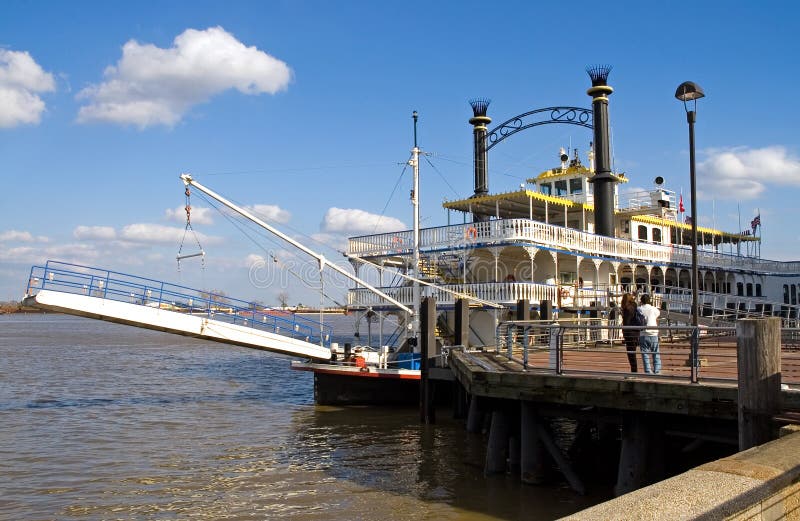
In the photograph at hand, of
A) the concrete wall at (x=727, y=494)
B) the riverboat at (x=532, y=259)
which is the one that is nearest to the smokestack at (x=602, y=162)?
the riverboat at (x=532, y=259)

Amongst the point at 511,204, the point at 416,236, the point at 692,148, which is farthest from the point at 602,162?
the point at 692,148

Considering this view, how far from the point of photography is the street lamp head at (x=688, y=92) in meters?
12.8

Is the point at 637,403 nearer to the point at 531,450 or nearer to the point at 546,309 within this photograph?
the point at 531,450

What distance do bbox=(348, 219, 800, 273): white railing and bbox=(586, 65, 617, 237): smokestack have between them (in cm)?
134

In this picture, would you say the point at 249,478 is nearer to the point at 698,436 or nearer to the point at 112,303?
the point at 112,303

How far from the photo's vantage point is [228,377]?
3303 centimetres

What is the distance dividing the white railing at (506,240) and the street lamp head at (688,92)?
Result: 9.70m

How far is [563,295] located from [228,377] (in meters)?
17.4

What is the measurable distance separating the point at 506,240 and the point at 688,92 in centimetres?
1010

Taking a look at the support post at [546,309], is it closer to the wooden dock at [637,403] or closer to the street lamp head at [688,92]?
the wooden dock at [637,403]

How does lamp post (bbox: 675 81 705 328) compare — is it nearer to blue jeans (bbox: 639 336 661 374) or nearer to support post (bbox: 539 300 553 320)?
blue jeans (bbox: 639 336 661 374)

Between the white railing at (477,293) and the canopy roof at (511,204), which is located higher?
the canopy roof at (511,204)

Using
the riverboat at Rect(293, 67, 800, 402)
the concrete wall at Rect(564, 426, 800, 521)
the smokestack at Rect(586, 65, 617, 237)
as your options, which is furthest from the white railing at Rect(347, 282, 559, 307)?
the concrete wall at Rect(564, 426, 800, 521)

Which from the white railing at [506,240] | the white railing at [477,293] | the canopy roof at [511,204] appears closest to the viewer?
the white railing at [477,293]
